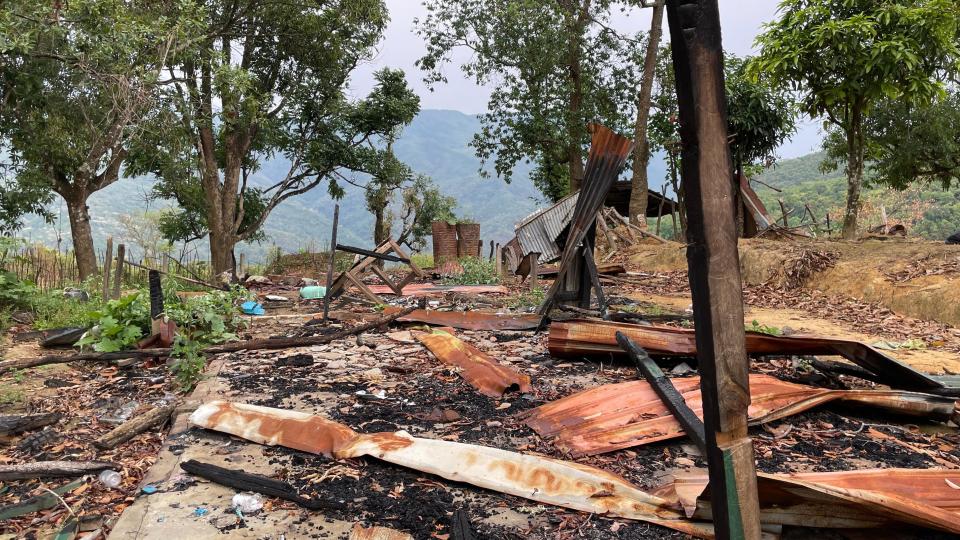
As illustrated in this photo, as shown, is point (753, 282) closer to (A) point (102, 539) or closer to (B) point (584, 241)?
(B) point (584, 241)

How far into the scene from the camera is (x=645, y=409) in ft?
12.1

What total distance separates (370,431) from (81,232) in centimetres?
1310

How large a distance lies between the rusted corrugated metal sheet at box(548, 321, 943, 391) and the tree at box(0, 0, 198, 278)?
7.08m

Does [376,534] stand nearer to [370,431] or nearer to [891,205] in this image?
[370,431]

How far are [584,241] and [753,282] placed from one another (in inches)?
242

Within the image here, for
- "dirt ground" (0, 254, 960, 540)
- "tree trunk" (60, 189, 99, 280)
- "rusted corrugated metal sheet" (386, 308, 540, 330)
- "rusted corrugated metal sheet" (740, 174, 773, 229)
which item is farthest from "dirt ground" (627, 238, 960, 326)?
"tree trunk" (60, 189, 99, 280)

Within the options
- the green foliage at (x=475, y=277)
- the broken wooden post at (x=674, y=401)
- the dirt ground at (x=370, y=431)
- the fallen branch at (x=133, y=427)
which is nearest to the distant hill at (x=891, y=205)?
the green foliage at (x=475, y=277)

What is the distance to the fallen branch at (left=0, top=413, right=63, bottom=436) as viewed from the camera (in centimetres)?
393

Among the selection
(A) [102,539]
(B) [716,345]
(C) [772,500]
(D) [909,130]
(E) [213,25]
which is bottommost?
(A) [102,539]

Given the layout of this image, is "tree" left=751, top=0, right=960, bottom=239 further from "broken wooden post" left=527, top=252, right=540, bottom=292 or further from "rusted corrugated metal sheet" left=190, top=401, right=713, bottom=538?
"rusted corrugated metal sheet" left=190, top=401, right=713, bottom=538

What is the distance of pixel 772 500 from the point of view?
228 cm

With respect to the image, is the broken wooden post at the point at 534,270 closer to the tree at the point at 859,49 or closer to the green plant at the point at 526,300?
the green plant at the point at 526,300

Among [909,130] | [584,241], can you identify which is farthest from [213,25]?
[909,130]

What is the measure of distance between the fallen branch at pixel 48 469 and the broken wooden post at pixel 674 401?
3191 mm
